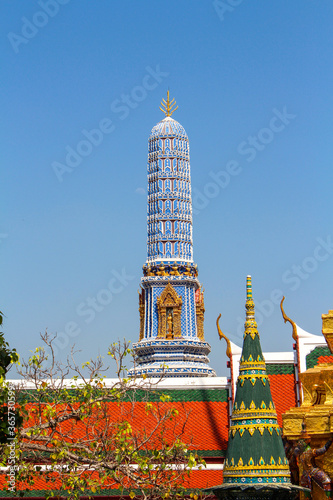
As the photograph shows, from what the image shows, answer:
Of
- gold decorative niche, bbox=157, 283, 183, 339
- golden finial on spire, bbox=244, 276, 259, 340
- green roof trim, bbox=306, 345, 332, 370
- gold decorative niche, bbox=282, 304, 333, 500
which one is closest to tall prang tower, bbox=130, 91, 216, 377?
gold decorative niche, bbox=157, 283, 183, 339

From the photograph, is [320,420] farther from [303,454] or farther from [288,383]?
[288,383]

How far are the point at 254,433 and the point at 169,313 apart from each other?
20.1m

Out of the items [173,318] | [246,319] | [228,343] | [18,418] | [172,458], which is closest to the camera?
[18,418]

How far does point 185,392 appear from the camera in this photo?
2536 centimetres

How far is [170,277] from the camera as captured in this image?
1420 inches

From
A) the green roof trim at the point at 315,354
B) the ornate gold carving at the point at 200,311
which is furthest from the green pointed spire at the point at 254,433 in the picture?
the ornate gold carving at the point at 200,311

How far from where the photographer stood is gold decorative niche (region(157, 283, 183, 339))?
35666 millimetres

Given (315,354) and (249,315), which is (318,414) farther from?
(315,354)

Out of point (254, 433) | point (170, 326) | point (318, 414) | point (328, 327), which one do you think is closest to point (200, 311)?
point (170, 326)

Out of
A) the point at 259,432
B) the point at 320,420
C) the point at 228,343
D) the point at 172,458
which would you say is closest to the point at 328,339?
the point at 320,420

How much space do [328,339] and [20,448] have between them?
7069 mm

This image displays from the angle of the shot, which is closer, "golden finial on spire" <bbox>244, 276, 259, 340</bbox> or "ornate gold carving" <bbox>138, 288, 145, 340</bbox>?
"golden finial on spire" <bbox>244, 276, 259, 340</bbox>

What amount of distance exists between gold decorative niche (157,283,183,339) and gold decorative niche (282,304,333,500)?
16780 millimetres

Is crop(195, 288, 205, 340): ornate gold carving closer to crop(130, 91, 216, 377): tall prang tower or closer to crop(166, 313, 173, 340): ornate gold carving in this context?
crop(130, 91, 216, 377): tall prang tower
